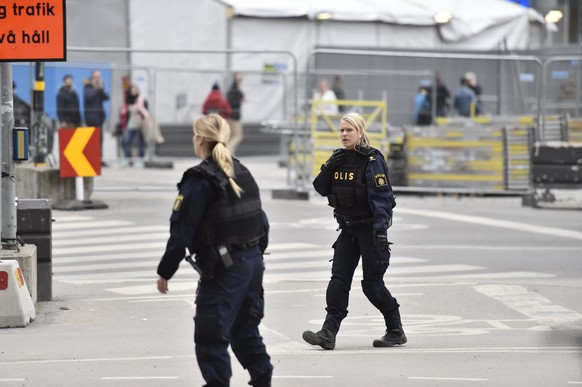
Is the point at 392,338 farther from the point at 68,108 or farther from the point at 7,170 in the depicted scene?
the point at 68,108

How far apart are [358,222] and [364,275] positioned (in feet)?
1.27

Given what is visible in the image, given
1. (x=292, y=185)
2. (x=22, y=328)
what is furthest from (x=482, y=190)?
(x=22, y=328)

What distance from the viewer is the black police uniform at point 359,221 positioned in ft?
29.6

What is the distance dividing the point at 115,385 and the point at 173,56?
2140 cm

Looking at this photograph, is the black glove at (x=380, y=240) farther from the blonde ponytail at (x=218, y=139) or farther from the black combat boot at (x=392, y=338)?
the blonde ponytail at (x=218, y=139)

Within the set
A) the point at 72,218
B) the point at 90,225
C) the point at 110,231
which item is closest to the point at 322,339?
the point at 110,231

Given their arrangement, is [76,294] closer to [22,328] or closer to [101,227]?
[22,328]

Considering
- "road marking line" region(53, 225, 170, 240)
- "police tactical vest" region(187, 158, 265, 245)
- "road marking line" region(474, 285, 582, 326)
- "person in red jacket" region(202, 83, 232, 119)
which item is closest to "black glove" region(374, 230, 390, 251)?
"road marking line" region(474, 285, 582, 326)

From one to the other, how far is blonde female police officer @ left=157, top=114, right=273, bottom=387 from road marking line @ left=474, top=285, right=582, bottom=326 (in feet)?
13.3

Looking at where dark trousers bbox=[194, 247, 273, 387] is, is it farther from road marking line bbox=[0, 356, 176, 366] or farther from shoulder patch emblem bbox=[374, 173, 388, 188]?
shoulder patch emblem bbox=[374, 173, 388, 188]

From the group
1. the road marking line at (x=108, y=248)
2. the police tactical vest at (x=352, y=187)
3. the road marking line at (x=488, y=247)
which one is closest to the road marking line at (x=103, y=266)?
the road marking line at (x=108, y=248)

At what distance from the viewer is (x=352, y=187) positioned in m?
9.07

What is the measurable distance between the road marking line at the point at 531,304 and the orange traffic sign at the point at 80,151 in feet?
24.7

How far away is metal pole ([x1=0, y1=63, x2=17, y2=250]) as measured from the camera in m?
10.6
